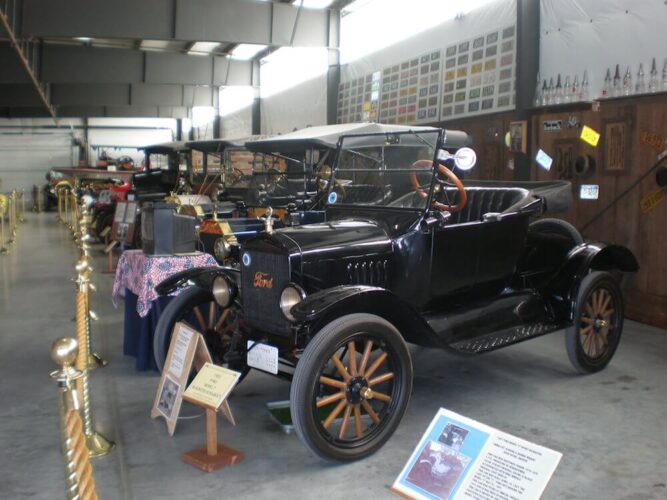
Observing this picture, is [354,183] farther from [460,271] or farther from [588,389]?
[588,389]

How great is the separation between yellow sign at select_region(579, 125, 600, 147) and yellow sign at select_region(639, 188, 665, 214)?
73 centimetres

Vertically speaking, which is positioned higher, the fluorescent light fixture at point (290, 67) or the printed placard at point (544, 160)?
the fluorescent light fixture at point (290, 67)

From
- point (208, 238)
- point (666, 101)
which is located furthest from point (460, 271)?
point (208, 238)

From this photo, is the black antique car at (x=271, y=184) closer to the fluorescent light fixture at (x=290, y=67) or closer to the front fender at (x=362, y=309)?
the front fender at (x=362, y=309)

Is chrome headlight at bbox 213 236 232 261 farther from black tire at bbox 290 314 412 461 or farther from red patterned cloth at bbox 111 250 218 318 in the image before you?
black tire at bbox 290 314 412 461

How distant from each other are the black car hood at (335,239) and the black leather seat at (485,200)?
104 centimetres

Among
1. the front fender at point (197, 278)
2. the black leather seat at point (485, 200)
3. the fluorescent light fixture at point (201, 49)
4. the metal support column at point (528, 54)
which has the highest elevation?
the fluorescent light fixture at point (201, 49)

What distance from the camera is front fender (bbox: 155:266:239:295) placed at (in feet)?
12.6

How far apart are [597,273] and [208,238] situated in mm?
4459

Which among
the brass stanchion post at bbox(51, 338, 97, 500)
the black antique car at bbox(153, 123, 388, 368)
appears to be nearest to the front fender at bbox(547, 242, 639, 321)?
the black antique car at bbox(153, 123, 388, 368)

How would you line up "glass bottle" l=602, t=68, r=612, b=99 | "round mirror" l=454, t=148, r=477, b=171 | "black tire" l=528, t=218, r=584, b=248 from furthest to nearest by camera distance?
"glass bottle" l=602, t=68, r=612, b=99 < "black tire" l=528, t=218, r=584, b=248 < "round mirror" l=454, t=148, r=477, b=171

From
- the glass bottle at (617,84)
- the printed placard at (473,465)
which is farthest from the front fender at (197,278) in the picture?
the glass bottle at (617,84)

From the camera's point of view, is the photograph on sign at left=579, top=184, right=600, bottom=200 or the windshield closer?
the windshield

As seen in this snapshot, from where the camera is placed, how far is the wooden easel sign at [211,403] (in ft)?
9.75
